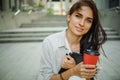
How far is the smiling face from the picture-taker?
6.99 feet

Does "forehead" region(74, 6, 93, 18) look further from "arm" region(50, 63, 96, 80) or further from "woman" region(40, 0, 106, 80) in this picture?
"arm" region(50, 63, 96, 80)

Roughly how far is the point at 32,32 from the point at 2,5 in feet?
28.3

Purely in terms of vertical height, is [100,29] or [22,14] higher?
[100,29]

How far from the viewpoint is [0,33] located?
12609mm

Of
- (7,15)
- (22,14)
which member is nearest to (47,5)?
(22,14)

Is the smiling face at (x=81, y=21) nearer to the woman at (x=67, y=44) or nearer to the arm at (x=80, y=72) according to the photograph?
the woman at (x=67, y=44)

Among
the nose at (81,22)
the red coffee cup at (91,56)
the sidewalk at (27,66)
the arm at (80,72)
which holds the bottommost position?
the sidewalk at (27,66)

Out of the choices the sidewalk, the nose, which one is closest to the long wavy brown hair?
the nose

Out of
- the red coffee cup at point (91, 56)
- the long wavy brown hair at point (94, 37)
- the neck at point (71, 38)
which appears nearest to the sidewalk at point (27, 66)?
the long wavy brown hair at point (94, 37)

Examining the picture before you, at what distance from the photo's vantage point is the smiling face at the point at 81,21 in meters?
2.13

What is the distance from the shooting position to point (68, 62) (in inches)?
81.7

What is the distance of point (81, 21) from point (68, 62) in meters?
0.38

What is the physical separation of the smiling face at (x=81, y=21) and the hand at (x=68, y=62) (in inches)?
10.1

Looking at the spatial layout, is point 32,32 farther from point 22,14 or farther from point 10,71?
point 10,71
